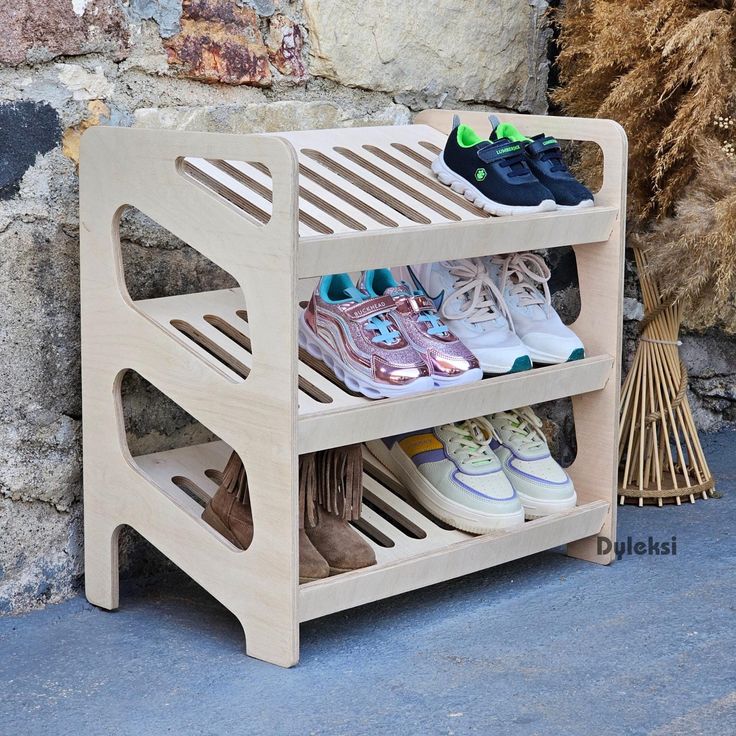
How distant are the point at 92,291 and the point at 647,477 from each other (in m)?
1.24

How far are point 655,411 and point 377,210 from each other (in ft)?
3.04

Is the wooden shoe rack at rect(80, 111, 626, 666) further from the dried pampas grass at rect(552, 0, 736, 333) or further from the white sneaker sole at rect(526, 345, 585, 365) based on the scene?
the dried pampas grass at rect(552, 0, 736, 333)

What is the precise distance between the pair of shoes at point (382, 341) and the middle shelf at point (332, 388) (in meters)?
0.02

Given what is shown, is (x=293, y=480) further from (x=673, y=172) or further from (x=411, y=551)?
(x=673, y=172)

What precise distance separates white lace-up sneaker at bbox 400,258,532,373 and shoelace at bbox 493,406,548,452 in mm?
189

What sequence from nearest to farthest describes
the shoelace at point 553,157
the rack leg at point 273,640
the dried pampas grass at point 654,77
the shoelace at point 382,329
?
the rack leg at point 273,640, the shoelace at point 382,329, the shoelace at point 553,157, the dried pampas grass at point 654,77

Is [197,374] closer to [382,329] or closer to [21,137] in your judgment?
[382,329]

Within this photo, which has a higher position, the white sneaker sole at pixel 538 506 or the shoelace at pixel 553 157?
the shoelace at pixel 553 157

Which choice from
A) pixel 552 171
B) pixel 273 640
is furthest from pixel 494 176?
pixel 273 640

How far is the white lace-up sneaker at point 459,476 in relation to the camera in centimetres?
182

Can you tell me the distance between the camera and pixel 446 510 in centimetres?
184

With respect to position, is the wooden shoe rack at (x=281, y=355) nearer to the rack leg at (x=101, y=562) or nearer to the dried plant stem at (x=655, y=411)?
the rack leg at (x=101, y=562)

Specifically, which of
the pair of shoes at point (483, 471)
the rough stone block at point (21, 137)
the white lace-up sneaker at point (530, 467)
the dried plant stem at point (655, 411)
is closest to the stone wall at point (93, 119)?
the rough stone block at point (21, 137)

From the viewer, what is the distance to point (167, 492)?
1709mm
